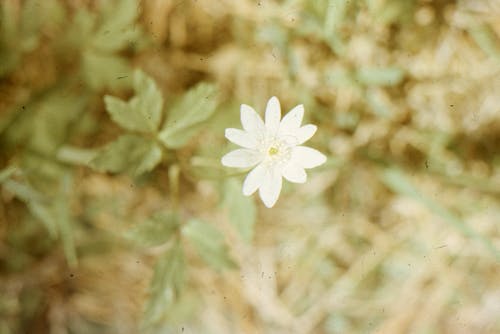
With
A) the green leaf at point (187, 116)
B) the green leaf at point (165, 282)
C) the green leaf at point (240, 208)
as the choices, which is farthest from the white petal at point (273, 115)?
the green leaf at point (165, 282)

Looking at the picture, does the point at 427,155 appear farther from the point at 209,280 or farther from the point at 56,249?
the point at 56,249

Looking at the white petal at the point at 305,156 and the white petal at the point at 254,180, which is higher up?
the white petal at the point at 305,156

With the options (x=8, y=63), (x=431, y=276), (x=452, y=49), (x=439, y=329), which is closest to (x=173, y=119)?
(x=8, y=63)

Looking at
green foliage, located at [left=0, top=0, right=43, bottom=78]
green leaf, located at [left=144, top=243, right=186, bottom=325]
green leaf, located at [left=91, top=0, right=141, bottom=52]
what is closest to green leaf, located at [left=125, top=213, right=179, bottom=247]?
green leaf, located at [left=144, top=243, right=186, bottom=325]

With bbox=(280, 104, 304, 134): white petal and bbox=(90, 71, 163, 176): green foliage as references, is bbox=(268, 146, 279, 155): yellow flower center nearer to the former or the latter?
bbox=(280, 104, 304, 134): white petal

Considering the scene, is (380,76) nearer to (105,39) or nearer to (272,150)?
(272,150)

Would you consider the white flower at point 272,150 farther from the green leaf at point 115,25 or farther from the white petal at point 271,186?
the green leaf at point 115,25

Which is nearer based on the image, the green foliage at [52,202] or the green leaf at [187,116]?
the green leaf at [187,116]
